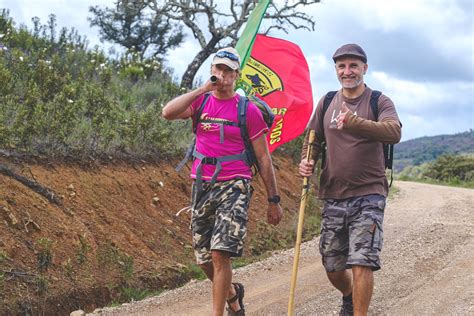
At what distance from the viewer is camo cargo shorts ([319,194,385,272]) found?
5367 mm

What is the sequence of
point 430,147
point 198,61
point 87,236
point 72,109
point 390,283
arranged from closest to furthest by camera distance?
1. point 390,283
2. point 87,236
3. point 72,109
4. point 198,61
5. point 430,147

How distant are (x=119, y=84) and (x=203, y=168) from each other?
8941mm

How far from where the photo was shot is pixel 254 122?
5605 millimetres

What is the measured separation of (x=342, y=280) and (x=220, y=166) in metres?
1.41

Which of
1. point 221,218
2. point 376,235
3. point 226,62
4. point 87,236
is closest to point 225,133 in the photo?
point 226,62

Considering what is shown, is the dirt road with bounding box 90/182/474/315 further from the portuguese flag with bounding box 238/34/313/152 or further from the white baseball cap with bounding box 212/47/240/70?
the white baseball cap with bounding box 212/47/240/70

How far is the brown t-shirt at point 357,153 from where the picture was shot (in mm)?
5416

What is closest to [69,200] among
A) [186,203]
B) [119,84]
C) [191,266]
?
[191,266]

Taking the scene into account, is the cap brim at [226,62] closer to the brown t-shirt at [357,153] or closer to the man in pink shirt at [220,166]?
the man in pink shirt at [220,166]

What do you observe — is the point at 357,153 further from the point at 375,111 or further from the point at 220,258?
the point at 220,258

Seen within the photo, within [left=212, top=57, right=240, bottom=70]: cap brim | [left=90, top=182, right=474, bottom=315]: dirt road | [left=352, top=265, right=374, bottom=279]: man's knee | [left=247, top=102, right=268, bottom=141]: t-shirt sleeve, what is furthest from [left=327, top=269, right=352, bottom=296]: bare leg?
[left=212, top=57, right=240, bottom=70]: cap brim

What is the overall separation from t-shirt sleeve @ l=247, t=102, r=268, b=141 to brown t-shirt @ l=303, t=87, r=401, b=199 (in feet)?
1.82

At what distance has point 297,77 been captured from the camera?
906 cm

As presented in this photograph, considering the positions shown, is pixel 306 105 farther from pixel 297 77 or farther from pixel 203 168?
pixel 203 168
